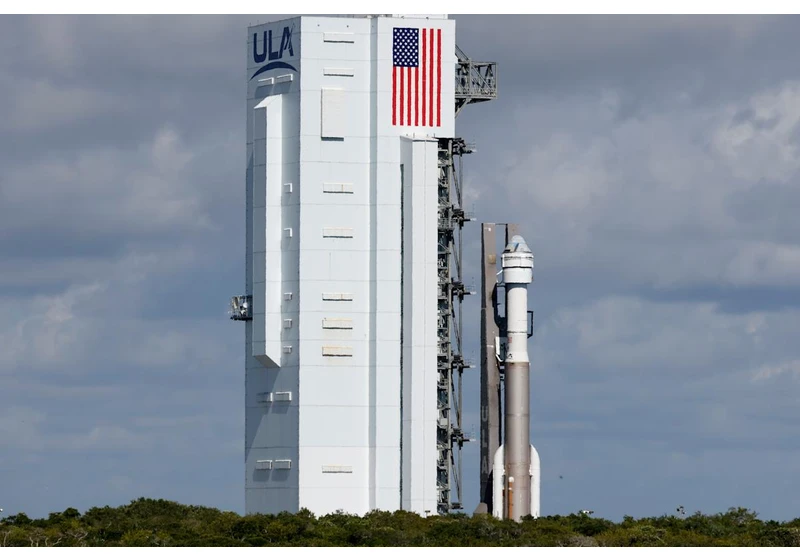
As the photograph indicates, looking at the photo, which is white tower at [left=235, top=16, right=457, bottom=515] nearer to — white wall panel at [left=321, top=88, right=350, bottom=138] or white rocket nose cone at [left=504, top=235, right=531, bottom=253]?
white wall panel at [left=321, top=88, right=350, bottom=138]

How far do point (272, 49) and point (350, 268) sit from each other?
435 inches

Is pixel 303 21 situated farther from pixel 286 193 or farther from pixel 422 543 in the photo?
pixel 422 543

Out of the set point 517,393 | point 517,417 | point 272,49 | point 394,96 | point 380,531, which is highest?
point 272,49

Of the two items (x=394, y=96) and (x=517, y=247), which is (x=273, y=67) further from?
(x=517, y=247)

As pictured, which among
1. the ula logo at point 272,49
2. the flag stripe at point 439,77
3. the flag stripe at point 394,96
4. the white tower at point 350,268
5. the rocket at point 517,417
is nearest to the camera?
the rocket at point 517,417

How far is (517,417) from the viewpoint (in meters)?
104

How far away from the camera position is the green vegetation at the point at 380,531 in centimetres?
9700

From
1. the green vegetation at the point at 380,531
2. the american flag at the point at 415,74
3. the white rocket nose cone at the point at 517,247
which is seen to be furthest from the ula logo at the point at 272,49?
the green vegetation at the point at 380,531

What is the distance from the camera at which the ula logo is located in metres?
106

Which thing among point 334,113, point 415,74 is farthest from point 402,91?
point 334,113

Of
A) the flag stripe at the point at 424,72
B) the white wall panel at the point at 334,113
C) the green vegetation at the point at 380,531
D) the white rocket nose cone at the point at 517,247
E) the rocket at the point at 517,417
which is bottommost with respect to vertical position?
the green vegetation at the point at 380,531

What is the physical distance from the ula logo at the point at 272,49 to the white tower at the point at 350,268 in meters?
0.16

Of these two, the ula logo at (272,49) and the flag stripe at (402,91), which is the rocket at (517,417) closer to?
the flag stripe at (402,91)

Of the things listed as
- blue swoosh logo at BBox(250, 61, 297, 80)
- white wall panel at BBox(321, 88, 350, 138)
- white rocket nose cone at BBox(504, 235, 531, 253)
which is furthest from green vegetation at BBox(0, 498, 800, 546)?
blue swoosh logo at BBox(250, 61, 297, 80)
